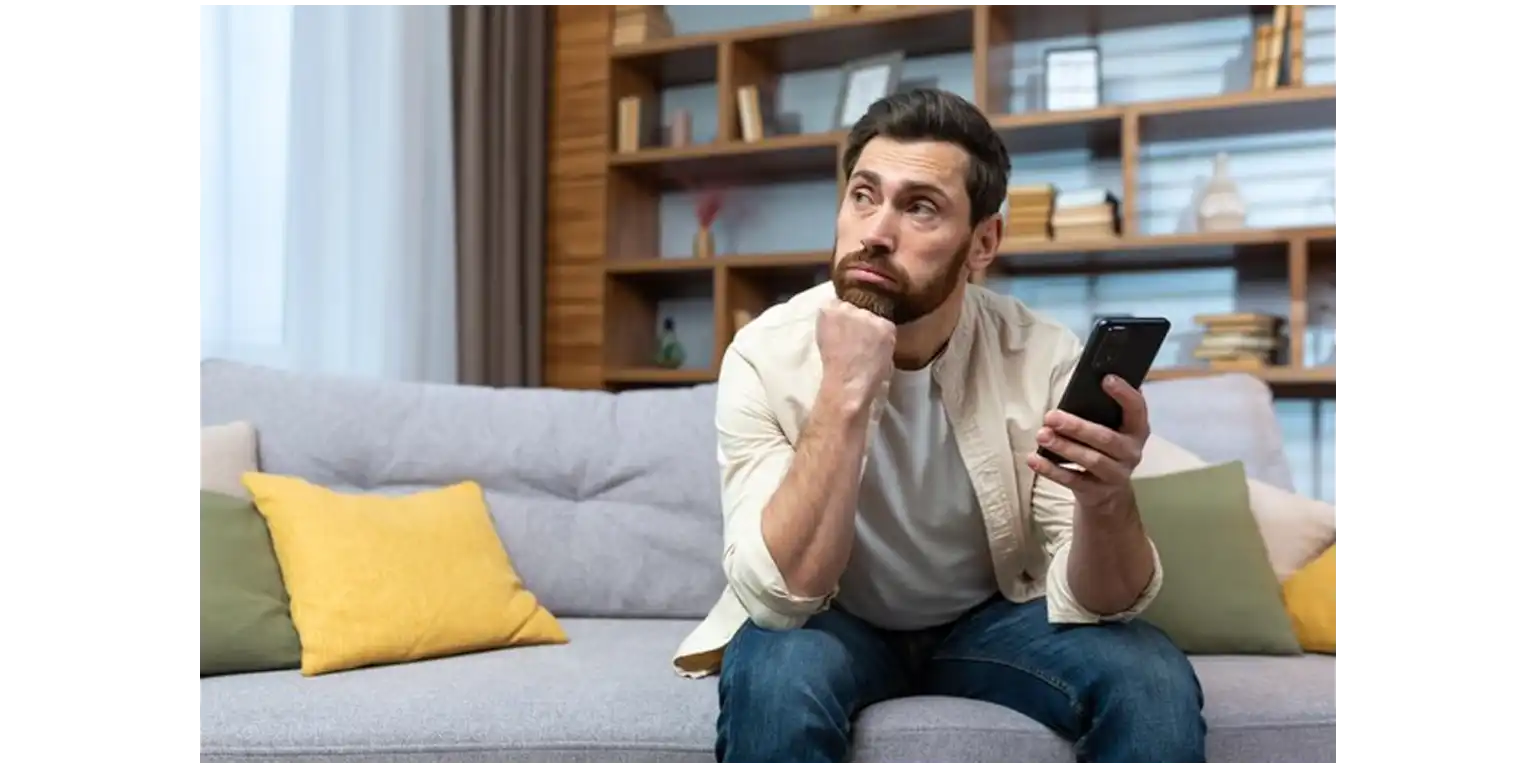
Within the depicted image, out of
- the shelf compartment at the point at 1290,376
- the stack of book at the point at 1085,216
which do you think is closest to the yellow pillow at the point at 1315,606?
the shelf compartment at the point at 1290,376

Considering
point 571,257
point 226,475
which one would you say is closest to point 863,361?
point 226,475

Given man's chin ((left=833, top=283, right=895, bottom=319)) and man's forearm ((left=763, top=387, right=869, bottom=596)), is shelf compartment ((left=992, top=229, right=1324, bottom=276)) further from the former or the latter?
man's forearm ((left=763, top=387, right=869, bottom=596))

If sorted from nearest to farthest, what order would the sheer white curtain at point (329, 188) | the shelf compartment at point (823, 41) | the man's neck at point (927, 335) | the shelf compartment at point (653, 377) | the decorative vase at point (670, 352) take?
1. the man's neck at point (927, 335)
2. the sheer white curtain at point (329, 188)
3. the shelf compartment at point (823, 41)
4. the shelf compartment at point (653, 377)
5. the decorative vase at point (670, 352)

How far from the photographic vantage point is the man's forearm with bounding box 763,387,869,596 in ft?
3.80

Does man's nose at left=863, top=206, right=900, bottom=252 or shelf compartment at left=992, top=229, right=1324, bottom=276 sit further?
shelf compartment at left=992, top=229, right=1324, bottom=276

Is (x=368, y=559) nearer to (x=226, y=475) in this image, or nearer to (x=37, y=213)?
(x=226, y=475)

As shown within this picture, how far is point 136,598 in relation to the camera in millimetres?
433

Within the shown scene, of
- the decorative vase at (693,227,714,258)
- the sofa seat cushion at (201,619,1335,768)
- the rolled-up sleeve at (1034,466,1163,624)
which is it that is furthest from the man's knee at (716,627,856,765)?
the decorative vase at (693,227,714,258)

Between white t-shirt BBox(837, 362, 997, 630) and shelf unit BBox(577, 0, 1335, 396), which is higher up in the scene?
shelf unit BBox(577, 0, 1335, 396)

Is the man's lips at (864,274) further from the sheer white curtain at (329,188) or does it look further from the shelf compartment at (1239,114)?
the shelf compartment at (1239,114)

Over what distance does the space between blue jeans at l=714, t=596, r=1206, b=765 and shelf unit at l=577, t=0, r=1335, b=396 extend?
1.82 m

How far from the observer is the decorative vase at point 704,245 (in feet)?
11.5

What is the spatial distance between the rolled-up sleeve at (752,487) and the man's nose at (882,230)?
21cm
